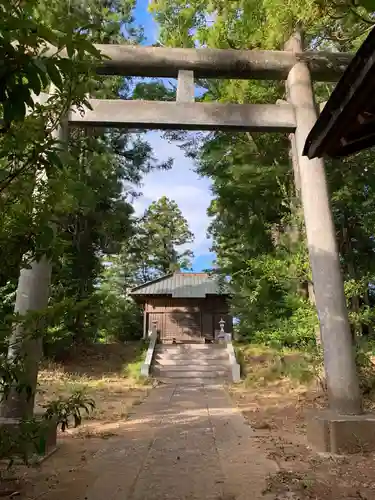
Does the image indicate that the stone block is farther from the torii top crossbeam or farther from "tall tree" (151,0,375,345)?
the torii top crossbeam

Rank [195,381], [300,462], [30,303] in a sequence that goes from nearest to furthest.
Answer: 1. [300,462]
2. [30,303]
3. [195,381]

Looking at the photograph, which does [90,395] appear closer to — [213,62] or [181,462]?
[181,462]

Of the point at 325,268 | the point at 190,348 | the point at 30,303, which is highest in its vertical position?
the point at 325,268

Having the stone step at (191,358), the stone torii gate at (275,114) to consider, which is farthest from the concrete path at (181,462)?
the stone step at (191,358)

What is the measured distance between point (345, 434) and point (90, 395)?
599 centimetres

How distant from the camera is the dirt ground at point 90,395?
310 cm

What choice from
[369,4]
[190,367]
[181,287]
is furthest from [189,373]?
[369,4]

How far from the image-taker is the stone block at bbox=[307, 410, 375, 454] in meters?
3.75

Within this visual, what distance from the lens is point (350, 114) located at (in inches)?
96.6

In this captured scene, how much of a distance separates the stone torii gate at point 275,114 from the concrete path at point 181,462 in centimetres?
101

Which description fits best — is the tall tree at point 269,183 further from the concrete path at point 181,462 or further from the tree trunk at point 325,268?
the concrete path at point 181,462

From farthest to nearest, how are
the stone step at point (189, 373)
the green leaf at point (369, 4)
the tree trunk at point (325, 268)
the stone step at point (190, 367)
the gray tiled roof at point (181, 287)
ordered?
the gray tiled roof at point (181, 287) < the stone step at point (190, 367) < the stone step at point (189, 373) < the tree trunk at point (325, 268) < the green leaf at point (369, 4)

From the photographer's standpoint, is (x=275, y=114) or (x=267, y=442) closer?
(x=267, y=442)

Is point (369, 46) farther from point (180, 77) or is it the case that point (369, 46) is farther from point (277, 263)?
point (277, 263)
